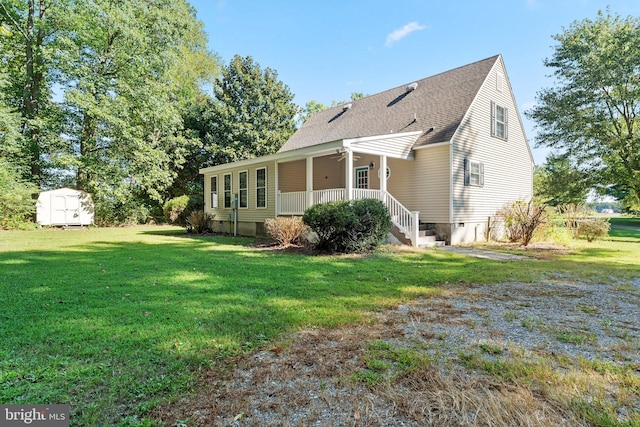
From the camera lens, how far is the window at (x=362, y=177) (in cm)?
1395

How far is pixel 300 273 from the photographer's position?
6.34 m

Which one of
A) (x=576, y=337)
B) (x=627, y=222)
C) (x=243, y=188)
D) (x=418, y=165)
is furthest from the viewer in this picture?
(x=627, y=222)

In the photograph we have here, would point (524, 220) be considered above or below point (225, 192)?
below

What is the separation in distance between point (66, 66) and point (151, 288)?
2022cm

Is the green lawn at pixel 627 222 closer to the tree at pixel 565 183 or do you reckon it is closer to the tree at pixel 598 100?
the tree at pixel 565 183

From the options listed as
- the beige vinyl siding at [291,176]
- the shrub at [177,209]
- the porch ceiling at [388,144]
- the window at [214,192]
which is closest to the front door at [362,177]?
the porch ceiling at [388,144]

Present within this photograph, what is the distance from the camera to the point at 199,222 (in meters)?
15.5

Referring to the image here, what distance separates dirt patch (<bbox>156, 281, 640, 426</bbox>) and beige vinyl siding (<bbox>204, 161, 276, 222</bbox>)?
32.9 ft

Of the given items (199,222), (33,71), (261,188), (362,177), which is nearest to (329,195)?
(362,177)

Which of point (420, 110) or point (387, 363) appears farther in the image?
point (420, 110)

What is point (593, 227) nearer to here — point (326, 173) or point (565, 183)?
point (565, 183)

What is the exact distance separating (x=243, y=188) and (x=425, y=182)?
7.94m

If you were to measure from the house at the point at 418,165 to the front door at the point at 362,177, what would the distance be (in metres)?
0.04

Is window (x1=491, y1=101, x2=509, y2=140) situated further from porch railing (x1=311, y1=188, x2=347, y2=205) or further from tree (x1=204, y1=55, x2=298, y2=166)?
tree (x1=204, y1=55, x2=298, y2=166)
